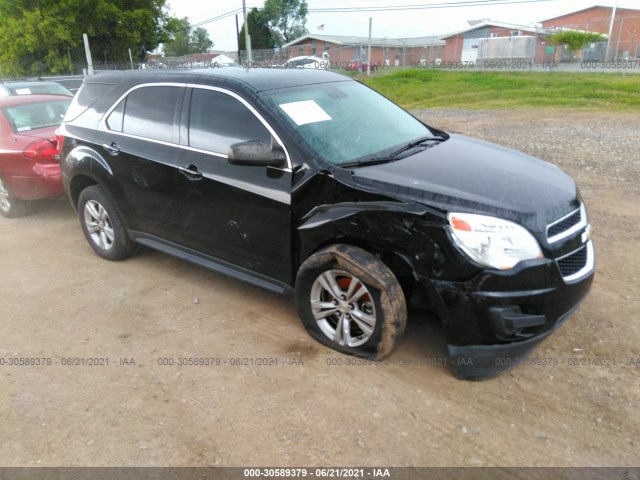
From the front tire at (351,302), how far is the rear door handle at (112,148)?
2257mm

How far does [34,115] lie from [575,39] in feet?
107

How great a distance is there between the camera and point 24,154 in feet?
20.6


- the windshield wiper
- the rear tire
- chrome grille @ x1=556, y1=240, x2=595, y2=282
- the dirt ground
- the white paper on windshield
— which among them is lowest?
the dirt ground

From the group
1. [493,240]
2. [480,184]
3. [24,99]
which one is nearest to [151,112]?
[480,184]

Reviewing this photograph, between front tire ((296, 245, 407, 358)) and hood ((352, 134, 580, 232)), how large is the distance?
19.4 inches

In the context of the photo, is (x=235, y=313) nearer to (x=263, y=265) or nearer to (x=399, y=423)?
(x=263, y=265)

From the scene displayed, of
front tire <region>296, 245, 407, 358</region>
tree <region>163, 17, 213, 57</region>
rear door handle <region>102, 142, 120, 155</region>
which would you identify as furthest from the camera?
tree <region>163, 17, 213, 57</region>

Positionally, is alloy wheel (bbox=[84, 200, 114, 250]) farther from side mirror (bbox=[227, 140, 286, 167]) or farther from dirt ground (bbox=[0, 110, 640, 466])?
side mirror (bbox=[227, 140, 286, 167])

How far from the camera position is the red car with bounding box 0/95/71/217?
6.29 metres

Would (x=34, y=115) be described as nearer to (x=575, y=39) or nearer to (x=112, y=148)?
(x=112, y=148)

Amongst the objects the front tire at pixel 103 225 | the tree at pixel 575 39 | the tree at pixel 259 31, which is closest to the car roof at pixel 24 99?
the front tire at pixel 103 225

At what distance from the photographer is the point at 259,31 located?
66.7 metres

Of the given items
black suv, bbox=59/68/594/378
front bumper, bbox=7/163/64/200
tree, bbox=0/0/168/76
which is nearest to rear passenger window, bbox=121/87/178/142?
black suv, bbox=59/68/594/378

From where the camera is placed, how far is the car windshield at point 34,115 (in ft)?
22.3
